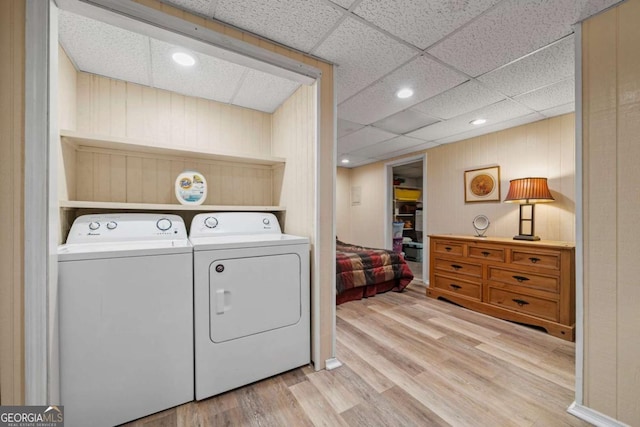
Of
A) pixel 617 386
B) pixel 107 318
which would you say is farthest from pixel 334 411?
pixel 617 386

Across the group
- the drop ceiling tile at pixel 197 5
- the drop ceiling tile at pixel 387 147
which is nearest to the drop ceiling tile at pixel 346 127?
the drop ceiling tile at pixel 387 147

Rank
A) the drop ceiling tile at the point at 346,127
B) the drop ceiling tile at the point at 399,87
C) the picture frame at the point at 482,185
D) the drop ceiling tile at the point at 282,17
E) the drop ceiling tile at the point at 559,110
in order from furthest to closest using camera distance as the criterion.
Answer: the picture frame at the point at 482,185 → the drop ceiling tile at the point at 346,127 → the drop ceiling tile at the point at 559,110 → the drop ceiling tile at the point at 399,87 → the drop ceiling tile at the point at 282,17

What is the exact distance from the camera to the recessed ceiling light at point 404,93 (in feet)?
7.37

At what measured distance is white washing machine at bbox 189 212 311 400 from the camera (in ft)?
4.91

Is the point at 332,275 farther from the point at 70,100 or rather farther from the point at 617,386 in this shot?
the point at 70,100

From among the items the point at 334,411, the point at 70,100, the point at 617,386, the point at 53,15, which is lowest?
the point at 334,411

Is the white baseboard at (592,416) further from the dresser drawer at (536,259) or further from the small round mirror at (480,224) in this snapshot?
the small round mirror at (480,224)

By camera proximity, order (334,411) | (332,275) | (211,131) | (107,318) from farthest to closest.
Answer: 1. (211,131)
2. (332,275)
3. (334,411)
4. (107,318)

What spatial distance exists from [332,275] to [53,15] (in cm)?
204

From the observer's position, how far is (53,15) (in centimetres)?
115

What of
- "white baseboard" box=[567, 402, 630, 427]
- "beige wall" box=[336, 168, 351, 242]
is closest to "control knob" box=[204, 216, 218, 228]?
"white baseboard" box=[567, 402, 630, 427]

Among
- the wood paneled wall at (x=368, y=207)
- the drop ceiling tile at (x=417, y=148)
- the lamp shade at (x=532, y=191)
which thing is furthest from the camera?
the wood paneled wall at (x=368, y=207)

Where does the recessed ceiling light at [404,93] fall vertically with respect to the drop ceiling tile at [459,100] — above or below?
above

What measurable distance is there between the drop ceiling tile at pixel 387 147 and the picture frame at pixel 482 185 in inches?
34.4
